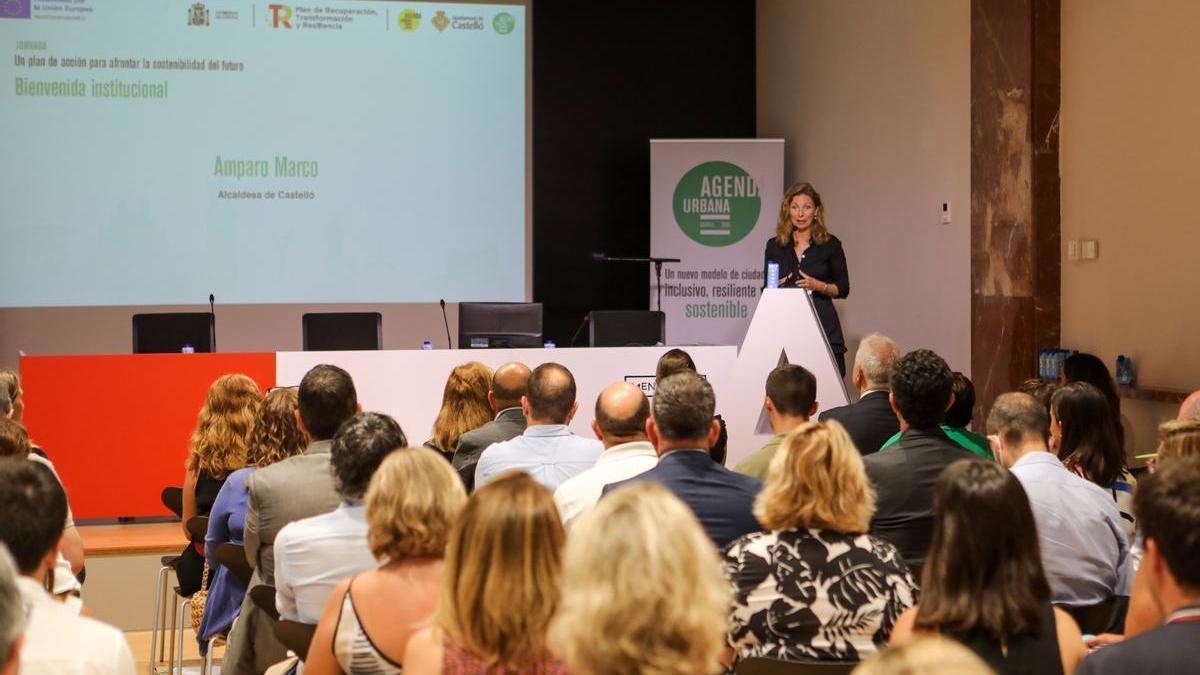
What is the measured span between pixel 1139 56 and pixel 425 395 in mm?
3839

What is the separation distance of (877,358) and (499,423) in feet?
4.25

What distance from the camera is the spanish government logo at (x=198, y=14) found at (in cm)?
848

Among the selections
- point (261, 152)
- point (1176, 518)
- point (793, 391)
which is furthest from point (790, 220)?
point (1176, 518)

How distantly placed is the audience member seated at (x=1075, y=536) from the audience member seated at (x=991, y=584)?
3.03 feet

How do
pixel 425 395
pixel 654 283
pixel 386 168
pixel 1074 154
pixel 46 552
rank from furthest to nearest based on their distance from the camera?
pixel 654 283
pixel 386 168
pixel 1074 154
pixel 425 395
pixel 46 552

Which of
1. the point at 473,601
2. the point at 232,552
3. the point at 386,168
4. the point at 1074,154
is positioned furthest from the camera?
the point at 386,168

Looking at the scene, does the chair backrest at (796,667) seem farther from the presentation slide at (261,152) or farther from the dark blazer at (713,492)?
the presentation slide at (261,152)

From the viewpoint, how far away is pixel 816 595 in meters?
2.46

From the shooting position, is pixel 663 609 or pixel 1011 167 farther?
pixel 1011 167

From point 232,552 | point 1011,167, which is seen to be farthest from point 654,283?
point 232,552

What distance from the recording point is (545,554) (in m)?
1.87

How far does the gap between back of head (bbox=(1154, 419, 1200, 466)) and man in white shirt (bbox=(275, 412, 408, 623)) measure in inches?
69.4

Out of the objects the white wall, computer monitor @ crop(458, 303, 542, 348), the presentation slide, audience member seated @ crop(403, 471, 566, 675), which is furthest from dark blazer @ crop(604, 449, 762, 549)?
the presentation slide

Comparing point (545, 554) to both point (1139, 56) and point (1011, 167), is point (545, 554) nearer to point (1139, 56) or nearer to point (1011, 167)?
point (1139, 56)
